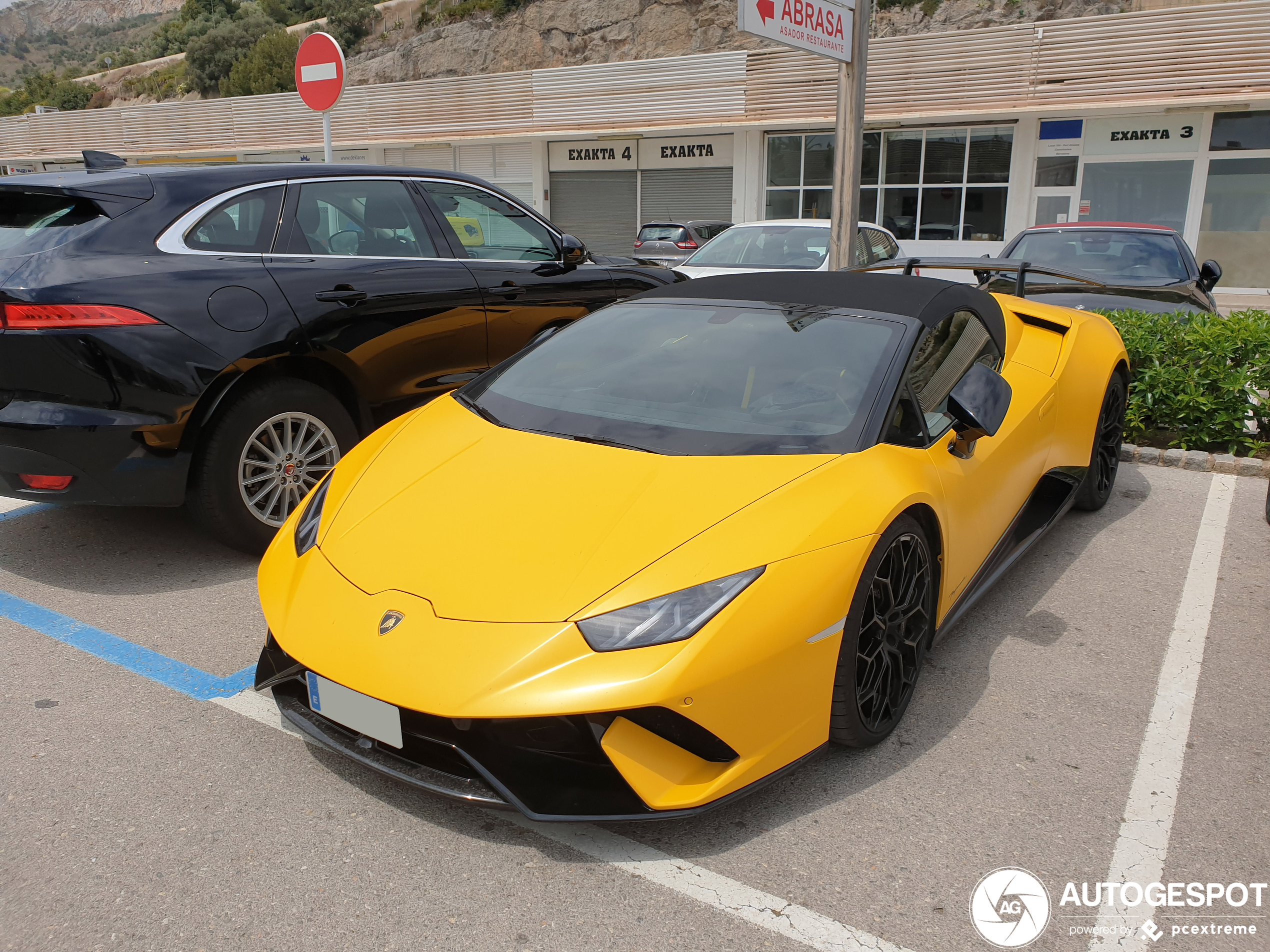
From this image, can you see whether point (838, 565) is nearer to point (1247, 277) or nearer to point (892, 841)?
point (892, 841)

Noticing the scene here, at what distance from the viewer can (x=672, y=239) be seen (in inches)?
639

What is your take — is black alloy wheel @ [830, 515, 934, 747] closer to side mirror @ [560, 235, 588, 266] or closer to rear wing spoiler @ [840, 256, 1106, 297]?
rear wing spoiler @ [840, 256, 1106, 297]

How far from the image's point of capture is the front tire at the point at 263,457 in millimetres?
4121

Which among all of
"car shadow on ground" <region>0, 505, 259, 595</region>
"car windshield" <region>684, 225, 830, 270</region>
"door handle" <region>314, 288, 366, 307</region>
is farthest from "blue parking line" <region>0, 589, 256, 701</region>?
"car windshield" <region>684, 225, 830, 270</region>

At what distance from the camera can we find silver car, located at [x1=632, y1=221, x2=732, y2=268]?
15297 millimetres

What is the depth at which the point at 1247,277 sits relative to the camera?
18.8 meters

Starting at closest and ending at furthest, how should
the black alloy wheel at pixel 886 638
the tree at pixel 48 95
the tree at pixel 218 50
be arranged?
the black alloy wheel at pixel 886 638 < the tree at pixel 218 50 < the tree at pixel 48 95

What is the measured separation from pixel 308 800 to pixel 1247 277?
21.2 metres

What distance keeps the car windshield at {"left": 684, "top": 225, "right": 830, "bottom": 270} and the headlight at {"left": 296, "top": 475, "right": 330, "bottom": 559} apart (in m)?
7.18

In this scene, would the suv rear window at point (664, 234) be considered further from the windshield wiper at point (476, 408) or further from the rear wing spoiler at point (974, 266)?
the windshield wiper at point (476, 408)

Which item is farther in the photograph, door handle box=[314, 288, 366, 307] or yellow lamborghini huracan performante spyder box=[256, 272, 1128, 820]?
door handle box=[314, 288, 366, 307]

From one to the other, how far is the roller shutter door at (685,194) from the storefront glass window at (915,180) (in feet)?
3.87

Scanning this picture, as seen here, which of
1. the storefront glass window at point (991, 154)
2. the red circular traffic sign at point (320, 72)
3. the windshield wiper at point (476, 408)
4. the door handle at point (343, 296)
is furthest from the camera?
the storefront glass window at point (991, 154)

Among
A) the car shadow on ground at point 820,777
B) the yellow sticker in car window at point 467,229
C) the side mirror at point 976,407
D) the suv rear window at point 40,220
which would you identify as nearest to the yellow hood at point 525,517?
the car shadow on ground at point 820,777
